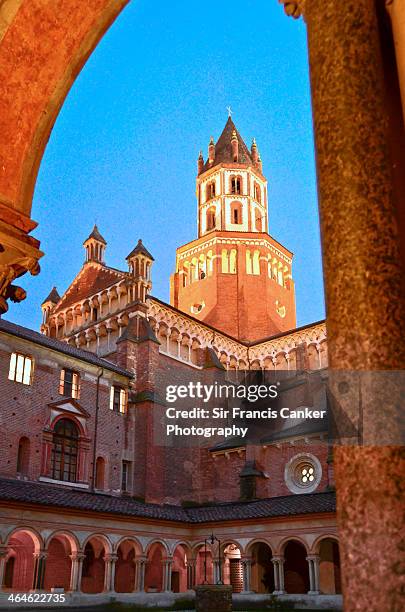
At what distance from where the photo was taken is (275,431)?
3378 cm

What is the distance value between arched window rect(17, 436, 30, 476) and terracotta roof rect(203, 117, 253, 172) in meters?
33.8

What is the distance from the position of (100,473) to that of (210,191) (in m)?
29.9

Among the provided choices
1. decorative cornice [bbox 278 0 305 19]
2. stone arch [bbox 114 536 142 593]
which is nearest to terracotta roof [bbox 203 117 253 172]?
stone arch [bbox 114 536 142 593]

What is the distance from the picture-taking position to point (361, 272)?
272 cm

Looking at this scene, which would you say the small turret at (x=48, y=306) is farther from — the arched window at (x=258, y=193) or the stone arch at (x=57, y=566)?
the arched window at (x=258, y=193)

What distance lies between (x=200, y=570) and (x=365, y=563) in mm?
30841

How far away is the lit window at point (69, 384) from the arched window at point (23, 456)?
320 cm

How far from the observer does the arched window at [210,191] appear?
53.1 metres

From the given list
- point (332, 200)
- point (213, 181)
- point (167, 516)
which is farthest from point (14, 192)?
point (213, 181)

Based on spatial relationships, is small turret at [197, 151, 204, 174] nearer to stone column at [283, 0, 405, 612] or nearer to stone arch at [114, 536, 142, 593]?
stone arch at [114, 536, 142, 593]

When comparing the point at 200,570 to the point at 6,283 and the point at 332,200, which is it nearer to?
the point at 6,283

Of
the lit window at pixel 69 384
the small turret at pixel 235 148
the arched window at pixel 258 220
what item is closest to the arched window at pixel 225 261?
the arched window at pixel 258 220

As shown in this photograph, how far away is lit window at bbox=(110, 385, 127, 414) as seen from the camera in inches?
1259

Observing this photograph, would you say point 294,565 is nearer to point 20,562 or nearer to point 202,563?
point 202,563
